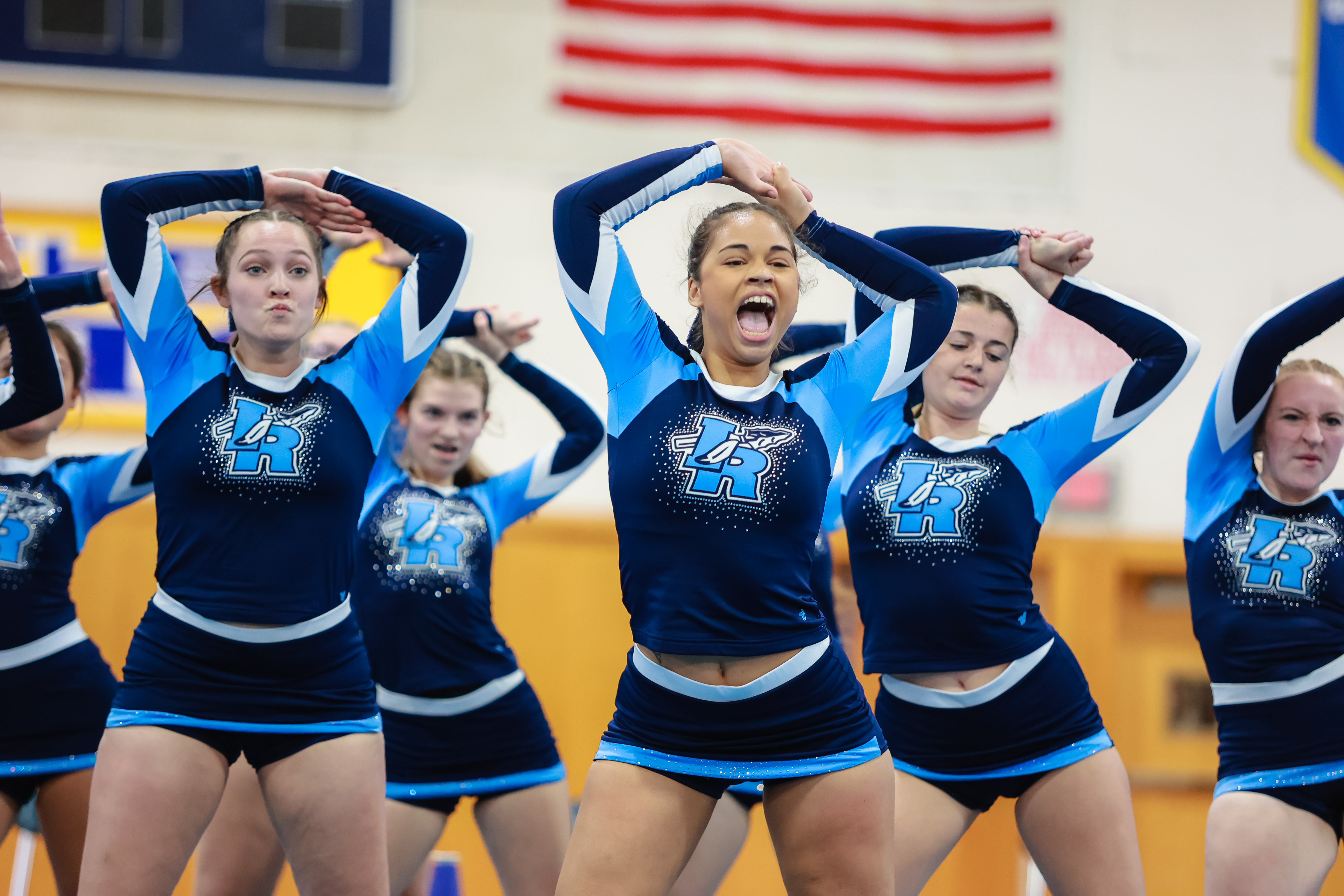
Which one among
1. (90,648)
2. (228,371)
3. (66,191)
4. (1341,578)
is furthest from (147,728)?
(66,191)

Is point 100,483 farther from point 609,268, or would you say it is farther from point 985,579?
point 985,579

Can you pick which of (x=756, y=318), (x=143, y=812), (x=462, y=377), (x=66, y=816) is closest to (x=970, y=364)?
(x=756, y=318)

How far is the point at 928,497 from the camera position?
10.7 ft

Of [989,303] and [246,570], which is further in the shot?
[989,303]

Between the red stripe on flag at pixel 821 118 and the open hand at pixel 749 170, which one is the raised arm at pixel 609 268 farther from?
the red stripe on flag at pixel 821 118

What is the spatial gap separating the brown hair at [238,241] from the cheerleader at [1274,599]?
2.43 m

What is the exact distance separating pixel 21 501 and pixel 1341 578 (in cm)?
367

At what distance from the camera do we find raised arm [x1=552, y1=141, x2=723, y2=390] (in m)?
2.55

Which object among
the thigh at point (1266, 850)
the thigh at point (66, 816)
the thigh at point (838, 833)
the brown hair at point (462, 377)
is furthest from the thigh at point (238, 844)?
the thigh at point (1266, 850)

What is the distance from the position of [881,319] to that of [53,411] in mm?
2275

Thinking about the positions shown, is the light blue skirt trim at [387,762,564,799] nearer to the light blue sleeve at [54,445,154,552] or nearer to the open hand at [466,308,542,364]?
the light blue sleeve at [54,445,154,552]

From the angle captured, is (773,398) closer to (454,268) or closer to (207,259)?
(454,268)

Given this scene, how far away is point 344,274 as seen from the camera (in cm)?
685

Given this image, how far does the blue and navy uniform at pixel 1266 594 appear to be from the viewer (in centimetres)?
323
